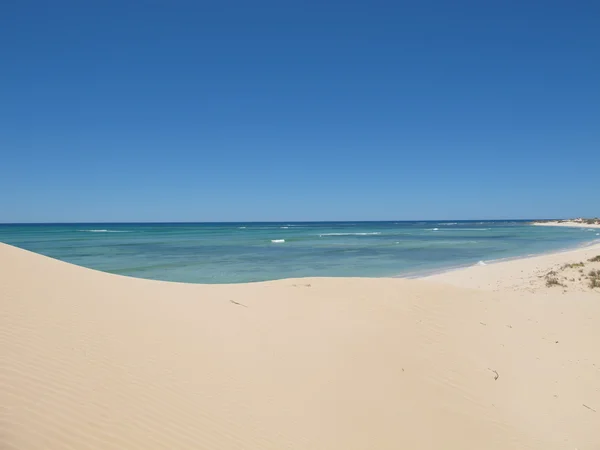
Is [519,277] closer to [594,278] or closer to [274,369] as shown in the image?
[594,278]

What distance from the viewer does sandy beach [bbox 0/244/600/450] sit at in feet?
12.7

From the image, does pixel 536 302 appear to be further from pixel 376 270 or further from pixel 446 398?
pixel 376 270

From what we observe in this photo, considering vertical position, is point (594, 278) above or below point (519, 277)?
above

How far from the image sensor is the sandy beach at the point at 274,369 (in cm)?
388

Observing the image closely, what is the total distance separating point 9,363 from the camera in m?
4.03

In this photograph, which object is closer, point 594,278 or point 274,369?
point 274,369

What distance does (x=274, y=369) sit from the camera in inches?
235

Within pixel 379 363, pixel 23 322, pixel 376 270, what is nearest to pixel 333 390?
pixel 379 363

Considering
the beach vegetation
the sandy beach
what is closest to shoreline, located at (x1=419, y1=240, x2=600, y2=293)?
the beach vegetation

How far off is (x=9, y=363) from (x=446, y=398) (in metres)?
5.90

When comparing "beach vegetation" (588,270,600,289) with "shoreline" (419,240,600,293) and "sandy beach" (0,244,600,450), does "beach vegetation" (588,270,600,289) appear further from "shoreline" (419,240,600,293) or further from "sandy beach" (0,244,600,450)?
"sandy beach" (0,244,600,450)

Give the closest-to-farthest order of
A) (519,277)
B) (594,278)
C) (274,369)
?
(274,369) < (594,278) < (519,277)

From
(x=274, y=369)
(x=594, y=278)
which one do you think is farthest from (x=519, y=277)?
(x=274, y=369)

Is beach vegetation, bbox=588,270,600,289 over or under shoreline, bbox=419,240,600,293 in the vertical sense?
over
